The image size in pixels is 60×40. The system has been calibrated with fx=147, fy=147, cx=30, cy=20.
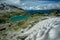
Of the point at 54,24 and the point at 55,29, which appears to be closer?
the point at 55,29

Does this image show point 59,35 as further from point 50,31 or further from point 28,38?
point 28,38

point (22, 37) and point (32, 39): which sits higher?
point (22, 37)

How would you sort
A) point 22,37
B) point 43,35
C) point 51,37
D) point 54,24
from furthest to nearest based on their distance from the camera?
point 22,37
point 54,24
point 43,35
point 51,37

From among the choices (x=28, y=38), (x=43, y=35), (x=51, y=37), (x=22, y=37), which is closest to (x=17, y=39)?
(x=22, y=37)

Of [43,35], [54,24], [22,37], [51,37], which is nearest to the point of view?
[51,37]

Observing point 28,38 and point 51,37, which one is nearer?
point 51,37

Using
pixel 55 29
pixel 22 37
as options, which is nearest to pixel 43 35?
pixel 55 29

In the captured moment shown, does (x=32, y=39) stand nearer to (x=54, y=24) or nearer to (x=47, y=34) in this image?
(x=47, y=34)

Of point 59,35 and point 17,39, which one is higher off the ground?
point 17,39

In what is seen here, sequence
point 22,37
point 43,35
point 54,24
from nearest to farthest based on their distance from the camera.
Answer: point 43,35 → point 54,24 → point 22,37
